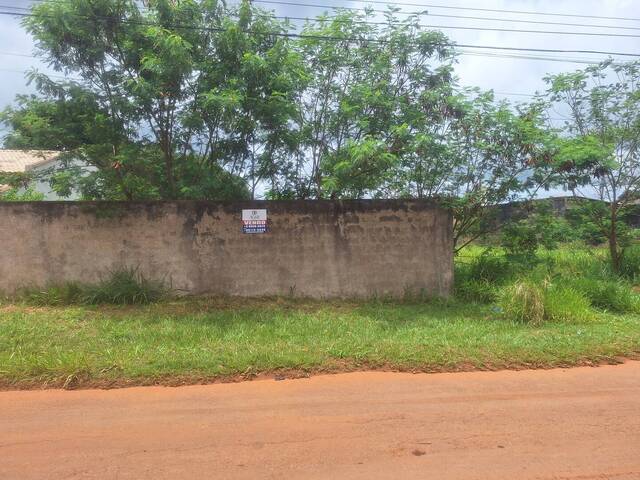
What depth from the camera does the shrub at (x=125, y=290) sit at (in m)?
7.77

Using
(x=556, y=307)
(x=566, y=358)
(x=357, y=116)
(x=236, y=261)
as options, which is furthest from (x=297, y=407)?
(x=357, y=116)

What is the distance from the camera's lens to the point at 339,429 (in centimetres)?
392

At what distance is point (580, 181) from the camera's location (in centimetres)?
891

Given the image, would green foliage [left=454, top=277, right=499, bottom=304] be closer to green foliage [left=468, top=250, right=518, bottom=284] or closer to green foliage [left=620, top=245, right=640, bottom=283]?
green foliage [left=468, top=250, right=518, bottom=284]

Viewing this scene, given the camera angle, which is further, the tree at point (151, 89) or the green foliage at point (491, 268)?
the green foliage at point (491, 268)

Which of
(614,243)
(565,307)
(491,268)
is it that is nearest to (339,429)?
(565,307)

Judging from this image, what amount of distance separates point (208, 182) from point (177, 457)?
5008 mm

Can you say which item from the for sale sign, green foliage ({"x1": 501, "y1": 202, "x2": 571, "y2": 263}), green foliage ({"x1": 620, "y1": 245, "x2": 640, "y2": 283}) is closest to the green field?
green foliage ({"x1": 501, "y1": 202, "x2": 571, "y2": 263})

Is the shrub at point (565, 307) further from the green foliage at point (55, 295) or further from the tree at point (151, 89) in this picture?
the green foliage at point (55, 295)

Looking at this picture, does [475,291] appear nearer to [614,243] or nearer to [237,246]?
[614,243]

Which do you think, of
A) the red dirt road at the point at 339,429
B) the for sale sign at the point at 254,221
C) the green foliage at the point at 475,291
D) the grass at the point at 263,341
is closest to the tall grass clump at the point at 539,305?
the grass at the point at 263,341

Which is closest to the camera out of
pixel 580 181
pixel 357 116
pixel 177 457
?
pixel 177 457

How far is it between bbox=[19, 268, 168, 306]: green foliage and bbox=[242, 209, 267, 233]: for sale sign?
1680mm

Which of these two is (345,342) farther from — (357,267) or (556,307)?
(556,307)
